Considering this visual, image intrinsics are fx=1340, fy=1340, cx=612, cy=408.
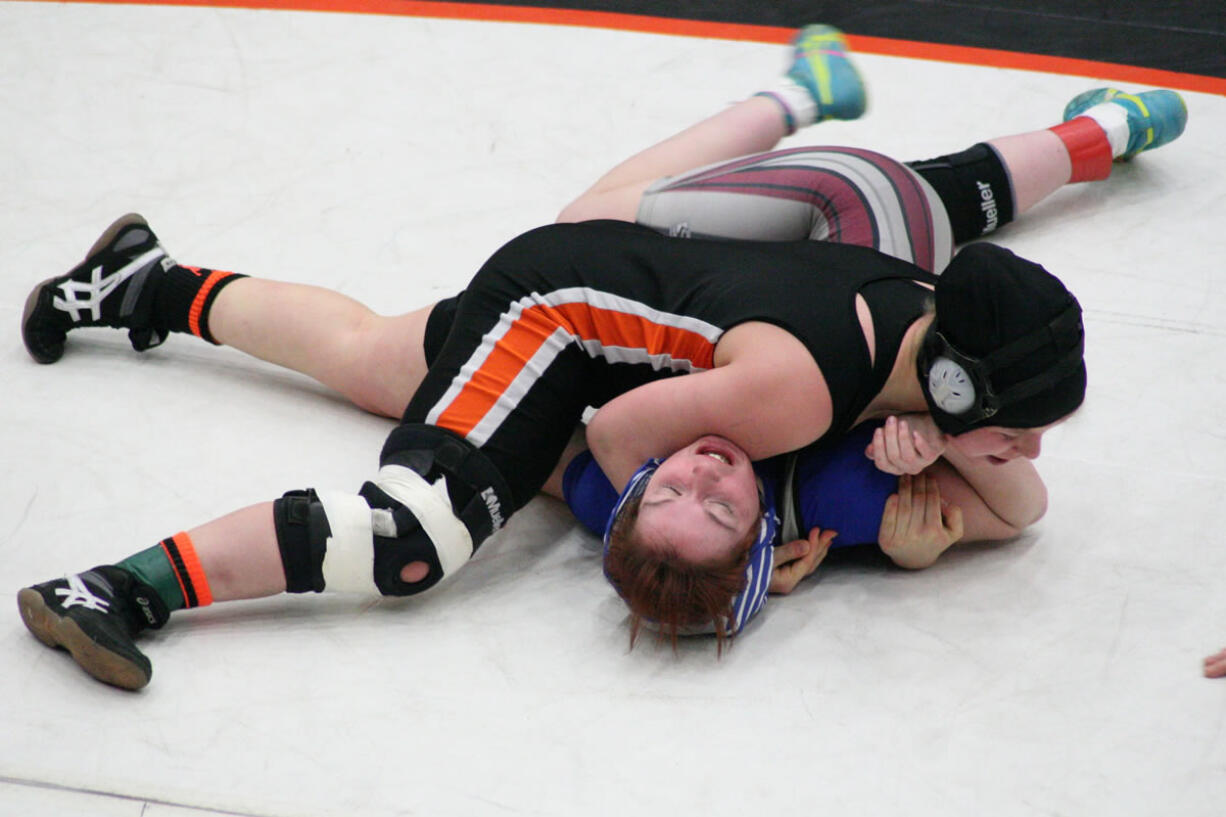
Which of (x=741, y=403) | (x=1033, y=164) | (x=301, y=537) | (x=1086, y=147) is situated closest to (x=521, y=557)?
(x=301, y=537)

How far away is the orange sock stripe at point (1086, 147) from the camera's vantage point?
2.74m

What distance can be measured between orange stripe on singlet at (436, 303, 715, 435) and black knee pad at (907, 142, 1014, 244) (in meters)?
0.82

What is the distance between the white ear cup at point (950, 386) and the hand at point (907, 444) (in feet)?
0.27

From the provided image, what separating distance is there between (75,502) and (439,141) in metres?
1.28

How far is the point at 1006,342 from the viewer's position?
5.73 feet

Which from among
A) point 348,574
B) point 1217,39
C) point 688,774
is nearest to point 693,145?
point 348,574

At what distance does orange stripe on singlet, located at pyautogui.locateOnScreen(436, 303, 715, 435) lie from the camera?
204 centimetres

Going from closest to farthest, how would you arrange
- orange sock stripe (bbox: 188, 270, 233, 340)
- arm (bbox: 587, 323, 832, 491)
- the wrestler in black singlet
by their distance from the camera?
1. arm (bbox: 587, 323, 832, 491)
2. the wrestler in black singlet
3. orange sock stripe (bbox: 188, 270, 233, 340)

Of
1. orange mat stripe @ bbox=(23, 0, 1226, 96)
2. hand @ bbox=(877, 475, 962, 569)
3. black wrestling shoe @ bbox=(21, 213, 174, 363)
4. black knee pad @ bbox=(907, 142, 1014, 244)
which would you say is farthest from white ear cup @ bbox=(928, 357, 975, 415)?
orange mat stripe @ bbox=(23, 0, 1226, 96)

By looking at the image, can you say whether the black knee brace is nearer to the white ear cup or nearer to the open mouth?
the open mouth

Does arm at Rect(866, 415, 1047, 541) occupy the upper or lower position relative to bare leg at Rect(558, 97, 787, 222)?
lower

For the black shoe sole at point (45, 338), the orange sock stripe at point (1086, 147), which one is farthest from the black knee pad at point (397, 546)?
the orange sock stripe at point (1086, 147)

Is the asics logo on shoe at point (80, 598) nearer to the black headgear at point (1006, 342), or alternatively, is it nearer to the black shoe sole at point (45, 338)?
the black shoe sole at point (45, 338)

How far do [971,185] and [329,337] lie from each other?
4.15ft
